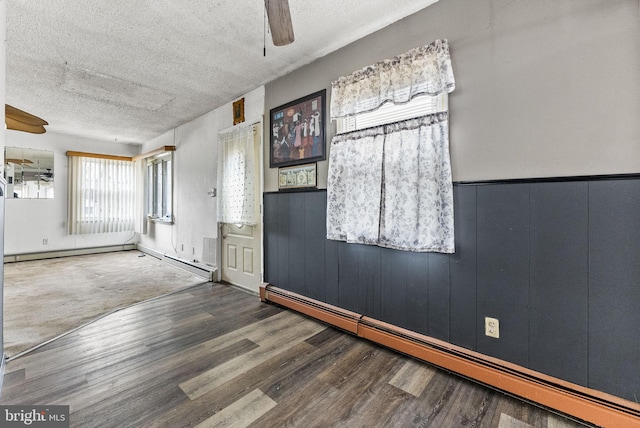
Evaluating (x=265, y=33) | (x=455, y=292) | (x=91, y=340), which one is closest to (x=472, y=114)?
(x=455, y=292)

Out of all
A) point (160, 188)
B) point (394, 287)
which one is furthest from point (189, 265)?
point (394, 287)

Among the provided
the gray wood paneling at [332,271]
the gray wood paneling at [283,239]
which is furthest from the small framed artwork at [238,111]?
the gray wood paneling at [332,271]

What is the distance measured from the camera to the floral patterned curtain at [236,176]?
11.3 ft

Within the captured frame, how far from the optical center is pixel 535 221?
1.57 meters

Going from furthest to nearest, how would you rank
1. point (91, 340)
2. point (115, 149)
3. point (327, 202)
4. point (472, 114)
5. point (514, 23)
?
point (115, 149), point (327, 202), point (91, 340), point (472, 114), point (514, 23)

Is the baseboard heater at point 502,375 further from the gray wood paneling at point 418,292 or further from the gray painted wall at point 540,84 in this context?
the gray painted wall at point 540,84

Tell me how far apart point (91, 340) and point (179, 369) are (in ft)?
3.39

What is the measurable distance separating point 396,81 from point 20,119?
3.34 metres

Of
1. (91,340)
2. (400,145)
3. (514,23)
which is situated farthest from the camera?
(91,340)

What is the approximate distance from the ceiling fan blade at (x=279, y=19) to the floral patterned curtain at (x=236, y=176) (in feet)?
7.03

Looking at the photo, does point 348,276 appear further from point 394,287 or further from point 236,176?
point 236,176

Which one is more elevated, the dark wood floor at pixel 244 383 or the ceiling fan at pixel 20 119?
the ceiling fan at pixel 20 119

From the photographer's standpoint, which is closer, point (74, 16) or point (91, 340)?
point (74, 16)

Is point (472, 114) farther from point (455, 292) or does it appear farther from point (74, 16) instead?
point (74, 16)
